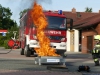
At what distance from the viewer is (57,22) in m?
24.2

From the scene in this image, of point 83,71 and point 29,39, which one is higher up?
point 29,39

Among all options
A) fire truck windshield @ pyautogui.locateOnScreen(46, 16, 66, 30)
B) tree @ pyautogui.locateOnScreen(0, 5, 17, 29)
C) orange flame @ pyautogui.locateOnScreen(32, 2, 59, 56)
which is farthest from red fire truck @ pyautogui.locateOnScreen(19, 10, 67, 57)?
tree @ pyautogui.locateOnScreen(0, 5, 17, 29)

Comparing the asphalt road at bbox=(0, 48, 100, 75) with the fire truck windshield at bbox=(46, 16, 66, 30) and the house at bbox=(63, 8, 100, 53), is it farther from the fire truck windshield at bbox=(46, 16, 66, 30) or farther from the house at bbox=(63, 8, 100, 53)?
the house at bbox=(63, 8, 100, 53)

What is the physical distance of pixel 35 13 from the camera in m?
18.2

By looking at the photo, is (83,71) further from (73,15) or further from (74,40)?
(73,15)

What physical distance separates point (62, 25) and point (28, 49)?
3.63 meters

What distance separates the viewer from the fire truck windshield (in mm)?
23922

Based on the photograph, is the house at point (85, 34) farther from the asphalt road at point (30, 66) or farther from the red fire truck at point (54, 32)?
the asphalt road at point (30, 66)

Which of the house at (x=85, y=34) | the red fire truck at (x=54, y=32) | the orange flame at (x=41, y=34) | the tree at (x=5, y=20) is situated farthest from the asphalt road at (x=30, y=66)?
the tree at (x=5, y=20)

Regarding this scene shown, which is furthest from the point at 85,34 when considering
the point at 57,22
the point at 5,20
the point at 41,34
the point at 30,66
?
the point at 5,20

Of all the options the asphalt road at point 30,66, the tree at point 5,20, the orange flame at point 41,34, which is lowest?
the asphalt road at point 30,66

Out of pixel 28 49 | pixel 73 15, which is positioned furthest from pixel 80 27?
pixel 73 15

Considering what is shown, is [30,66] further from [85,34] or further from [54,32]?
[85,34]

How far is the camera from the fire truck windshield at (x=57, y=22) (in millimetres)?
23922
